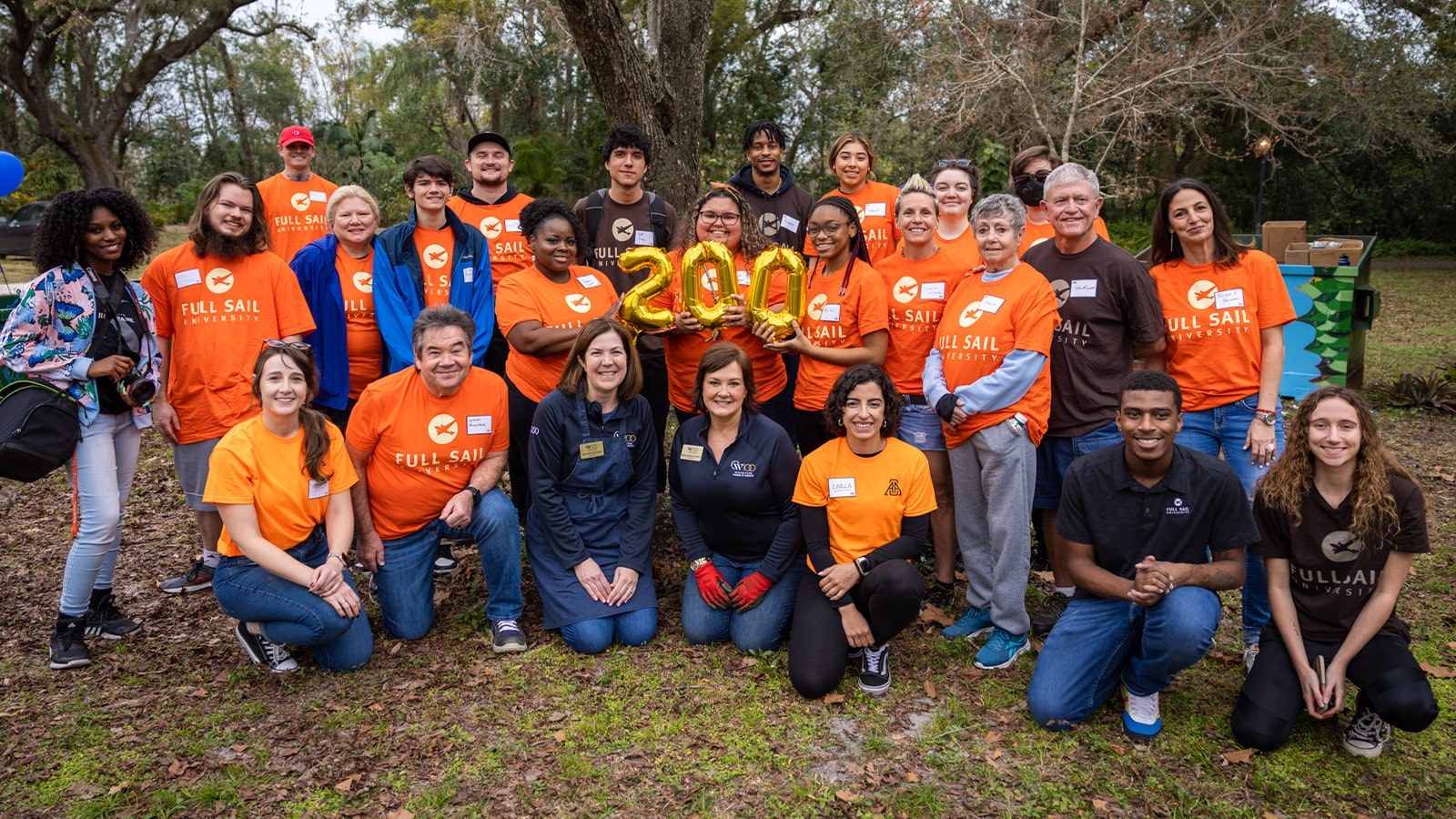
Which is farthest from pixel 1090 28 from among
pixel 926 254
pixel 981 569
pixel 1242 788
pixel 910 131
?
pixel 1242 788

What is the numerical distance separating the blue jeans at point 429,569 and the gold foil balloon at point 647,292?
1171mm

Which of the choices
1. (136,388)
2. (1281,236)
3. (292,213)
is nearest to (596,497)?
(136,388)

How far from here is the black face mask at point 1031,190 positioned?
569 cm

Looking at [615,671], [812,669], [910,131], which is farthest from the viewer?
[910,131]

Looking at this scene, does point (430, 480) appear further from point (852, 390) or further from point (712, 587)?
point (852, 390)

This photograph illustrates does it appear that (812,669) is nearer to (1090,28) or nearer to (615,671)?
(615,671)

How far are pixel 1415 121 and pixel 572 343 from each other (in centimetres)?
2446

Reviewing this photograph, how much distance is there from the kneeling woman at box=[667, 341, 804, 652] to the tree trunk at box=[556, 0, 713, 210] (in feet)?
11.9

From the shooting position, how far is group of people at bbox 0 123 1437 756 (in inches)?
150

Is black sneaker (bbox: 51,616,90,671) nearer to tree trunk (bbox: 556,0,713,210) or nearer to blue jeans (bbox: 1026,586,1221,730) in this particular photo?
blue jeans (bbox: 1026,586,1221,730)

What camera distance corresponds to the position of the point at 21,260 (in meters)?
21.2

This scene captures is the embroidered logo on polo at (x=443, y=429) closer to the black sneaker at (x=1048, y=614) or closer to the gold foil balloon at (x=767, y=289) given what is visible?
the gold foil balloon at (x=767, y=289)

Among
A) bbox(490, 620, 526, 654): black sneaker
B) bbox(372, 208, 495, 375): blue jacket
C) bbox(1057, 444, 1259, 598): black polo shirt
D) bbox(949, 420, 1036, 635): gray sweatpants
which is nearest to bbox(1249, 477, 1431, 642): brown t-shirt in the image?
bbox(1057, 444, 1259, 598): black polo shirt

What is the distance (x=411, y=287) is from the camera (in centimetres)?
527
